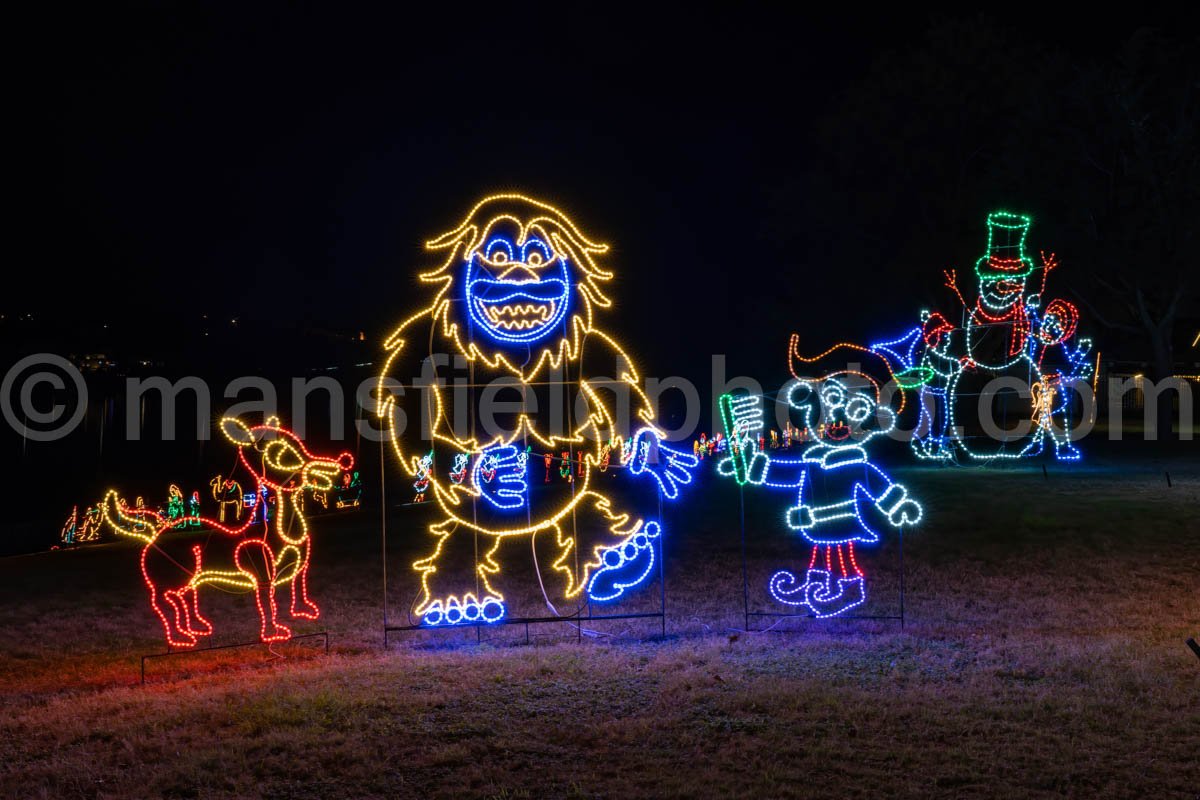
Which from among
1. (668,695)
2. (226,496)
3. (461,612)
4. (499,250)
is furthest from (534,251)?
(226,496)

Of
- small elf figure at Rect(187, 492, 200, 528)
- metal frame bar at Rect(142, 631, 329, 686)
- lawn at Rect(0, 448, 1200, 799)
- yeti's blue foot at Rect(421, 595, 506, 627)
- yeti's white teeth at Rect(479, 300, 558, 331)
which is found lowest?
metal frame bar at Rect(142, 631, 329, 686)

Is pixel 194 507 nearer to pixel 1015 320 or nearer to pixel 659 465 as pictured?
pixel 659 465

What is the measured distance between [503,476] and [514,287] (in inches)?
56.5

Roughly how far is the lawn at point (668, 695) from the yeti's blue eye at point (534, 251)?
9.50 feet

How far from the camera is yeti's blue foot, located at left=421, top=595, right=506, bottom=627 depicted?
8281mm

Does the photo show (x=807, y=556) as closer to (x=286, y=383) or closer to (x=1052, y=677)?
(x=1052, y=677)

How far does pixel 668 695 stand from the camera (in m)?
6.32

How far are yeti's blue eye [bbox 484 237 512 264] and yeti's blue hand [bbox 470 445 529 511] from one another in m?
1.44

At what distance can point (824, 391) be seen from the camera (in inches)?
467

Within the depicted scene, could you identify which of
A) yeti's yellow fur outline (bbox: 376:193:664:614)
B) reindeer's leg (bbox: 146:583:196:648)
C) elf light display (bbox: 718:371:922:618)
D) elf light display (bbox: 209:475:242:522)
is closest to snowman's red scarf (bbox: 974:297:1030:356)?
elf light display (bbox: 718:371:922:618)

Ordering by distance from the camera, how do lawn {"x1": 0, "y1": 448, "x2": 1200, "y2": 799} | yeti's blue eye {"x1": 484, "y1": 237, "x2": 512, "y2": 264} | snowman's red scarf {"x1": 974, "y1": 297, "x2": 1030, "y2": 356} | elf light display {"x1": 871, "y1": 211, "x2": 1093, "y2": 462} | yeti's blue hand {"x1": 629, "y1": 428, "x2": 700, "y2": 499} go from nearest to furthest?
lawn {"x1": 0, "y1": 448, "x2": 1200, "y2": 799}
yeti's blue eye {"x1": 484, "y1": 237, "x2": 512, "y2": 264}
yeti's blue hand {"x1": 629, "y1": 428, "x2": 700, "y2": 499}
elf light display {"x1": 871, "y1": 211, "x2": 1093, "y2": 462}
snowman's red scarf {"x1": 974, "y1": 297, "x2": 1030, "y2": 356}

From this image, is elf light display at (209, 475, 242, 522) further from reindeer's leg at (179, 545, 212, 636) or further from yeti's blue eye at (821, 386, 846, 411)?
yeti's blue eye at (821, 386, 846, 411)

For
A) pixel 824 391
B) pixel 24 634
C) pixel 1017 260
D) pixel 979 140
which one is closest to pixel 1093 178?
pixel 979 140

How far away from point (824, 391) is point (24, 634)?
830 cm
